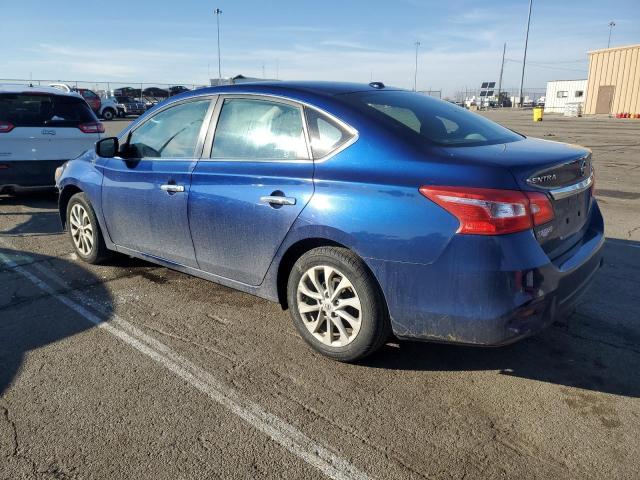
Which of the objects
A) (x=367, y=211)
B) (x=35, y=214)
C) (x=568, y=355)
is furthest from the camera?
(x=35, y=214)

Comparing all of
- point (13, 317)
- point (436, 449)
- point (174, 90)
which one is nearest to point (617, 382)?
point (436, 449)

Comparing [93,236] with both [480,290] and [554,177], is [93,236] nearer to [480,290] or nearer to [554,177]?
[480,290]

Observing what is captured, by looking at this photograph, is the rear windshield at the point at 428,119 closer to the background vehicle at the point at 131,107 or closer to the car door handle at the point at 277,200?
the car door handle at the point at 277,200

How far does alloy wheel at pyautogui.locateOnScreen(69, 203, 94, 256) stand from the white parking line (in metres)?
0.76

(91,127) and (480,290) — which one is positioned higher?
(91,127)

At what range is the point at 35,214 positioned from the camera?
7.55 metres

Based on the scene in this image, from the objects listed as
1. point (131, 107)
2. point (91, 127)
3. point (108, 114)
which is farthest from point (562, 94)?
point (91, 127)

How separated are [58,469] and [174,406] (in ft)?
2.07

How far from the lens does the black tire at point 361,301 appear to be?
10.0 ft

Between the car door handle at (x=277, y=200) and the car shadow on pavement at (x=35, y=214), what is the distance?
167 inches

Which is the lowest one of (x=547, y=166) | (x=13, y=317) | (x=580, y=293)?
(x=13, y=317)

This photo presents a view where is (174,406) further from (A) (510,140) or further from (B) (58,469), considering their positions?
(A) (510,140)

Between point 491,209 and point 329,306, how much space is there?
45.6 inches

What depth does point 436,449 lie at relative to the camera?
8.35 ft
